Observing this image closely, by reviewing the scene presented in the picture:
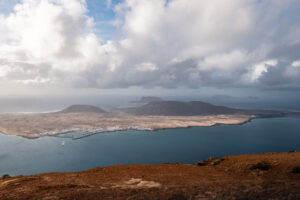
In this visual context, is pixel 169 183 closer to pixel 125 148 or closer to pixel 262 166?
pixel 262 166

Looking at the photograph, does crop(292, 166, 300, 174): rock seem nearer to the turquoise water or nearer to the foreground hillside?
the foreground hillside

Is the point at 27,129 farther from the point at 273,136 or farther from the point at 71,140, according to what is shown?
the point at 273,136

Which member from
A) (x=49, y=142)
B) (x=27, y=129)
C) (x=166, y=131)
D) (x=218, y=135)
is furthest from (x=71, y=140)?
(x=218, y=135)

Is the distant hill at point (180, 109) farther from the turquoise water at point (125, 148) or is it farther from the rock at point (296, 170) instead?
the rock at point (296, 170)

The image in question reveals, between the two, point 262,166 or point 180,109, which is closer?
point 262,166

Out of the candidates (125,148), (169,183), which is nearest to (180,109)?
(125,148)

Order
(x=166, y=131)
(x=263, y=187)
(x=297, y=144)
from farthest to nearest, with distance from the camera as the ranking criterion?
1. (x=166, y=131)
2. (x=297, y=144)
3. (x=263, y=187)
